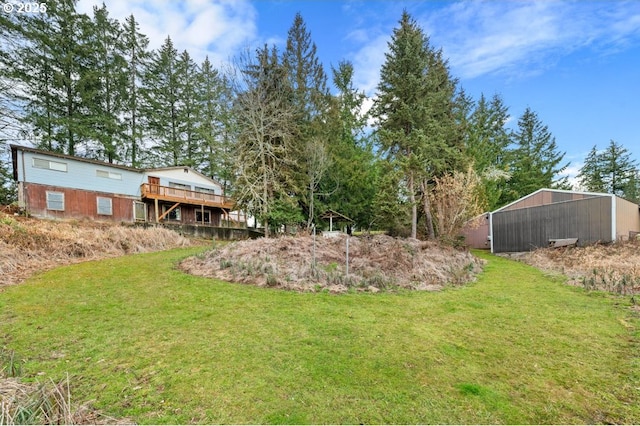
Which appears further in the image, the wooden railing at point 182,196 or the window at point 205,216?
the window at point 205,216

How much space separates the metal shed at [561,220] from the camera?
43.0 ft

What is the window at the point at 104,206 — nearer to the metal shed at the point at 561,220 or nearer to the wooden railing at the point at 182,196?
the wooden railing at the point at 182,196

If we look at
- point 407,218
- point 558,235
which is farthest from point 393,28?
point 558,235

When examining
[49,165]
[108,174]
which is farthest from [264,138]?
[49,165]

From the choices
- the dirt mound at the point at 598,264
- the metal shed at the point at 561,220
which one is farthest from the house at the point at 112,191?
the dirt mound at the point at 598,264

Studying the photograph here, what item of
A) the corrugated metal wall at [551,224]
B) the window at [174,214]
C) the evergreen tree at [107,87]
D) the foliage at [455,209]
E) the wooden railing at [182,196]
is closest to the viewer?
the foliage at [455,209]

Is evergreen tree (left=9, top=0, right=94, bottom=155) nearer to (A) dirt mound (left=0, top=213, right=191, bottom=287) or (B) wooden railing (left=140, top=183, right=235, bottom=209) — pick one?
(B) wooden railing (left=140, top=183, right=235, bottom=209)

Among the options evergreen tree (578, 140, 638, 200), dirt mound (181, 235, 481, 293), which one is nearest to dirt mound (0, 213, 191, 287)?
dirt mound (181, 235, 481, 293)

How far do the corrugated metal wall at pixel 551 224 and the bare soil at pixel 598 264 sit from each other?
1.19m

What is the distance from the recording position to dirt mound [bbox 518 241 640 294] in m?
7.58

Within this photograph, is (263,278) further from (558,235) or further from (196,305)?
(558,235)

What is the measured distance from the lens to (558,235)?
14.8 m

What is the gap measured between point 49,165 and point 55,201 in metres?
2.02

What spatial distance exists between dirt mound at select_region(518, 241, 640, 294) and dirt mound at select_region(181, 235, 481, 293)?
2980 mm
